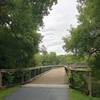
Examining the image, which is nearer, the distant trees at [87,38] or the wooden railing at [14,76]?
the wooden railing at [14,76]

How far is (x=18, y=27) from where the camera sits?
17922mm

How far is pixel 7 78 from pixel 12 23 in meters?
3.18

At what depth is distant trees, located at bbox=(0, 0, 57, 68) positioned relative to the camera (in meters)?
17.0

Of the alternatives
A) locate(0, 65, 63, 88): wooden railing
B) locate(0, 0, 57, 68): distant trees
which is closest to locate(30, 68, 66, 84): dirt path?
locate(0, 65, 63, 88): wooden railing

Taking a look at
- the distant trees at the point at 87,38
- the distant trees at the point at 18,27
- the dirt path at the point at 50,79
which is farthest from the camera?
the distant trees at the point at 87,38

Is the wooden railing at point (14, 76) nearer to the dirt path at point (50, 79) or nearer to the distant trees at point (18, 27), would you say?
the dirt path at point (50, 79)

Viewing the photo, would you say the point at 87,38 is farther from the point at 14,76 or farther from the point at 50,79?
the point at 14,76

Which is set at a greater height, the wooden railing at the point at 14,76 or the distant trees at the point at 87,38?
the distant trees at the point at 87,38

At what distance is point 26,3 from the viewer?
1750 cm

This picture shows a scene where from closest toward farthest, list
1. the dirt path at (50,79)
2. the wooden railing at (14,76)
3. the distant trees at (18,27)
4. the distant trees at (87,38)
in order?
1. the distant trees at (18,27)
2. the wooden railing at (14,76)
3. the dirt path at (50,79)
4. the distant trees at (87,38)

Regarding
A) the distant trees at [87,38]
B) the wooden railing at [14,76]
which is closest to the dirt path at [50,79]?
the wooden railing at [14,76]

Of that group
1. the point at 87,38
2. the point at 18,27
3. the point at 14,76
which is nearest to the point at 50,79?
the point at 14,76

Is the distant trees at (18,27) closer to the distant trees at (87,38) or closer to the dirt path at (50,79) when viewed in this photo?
the dirt path at (50,79)

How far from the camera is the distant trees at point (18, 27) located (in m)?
17.0
